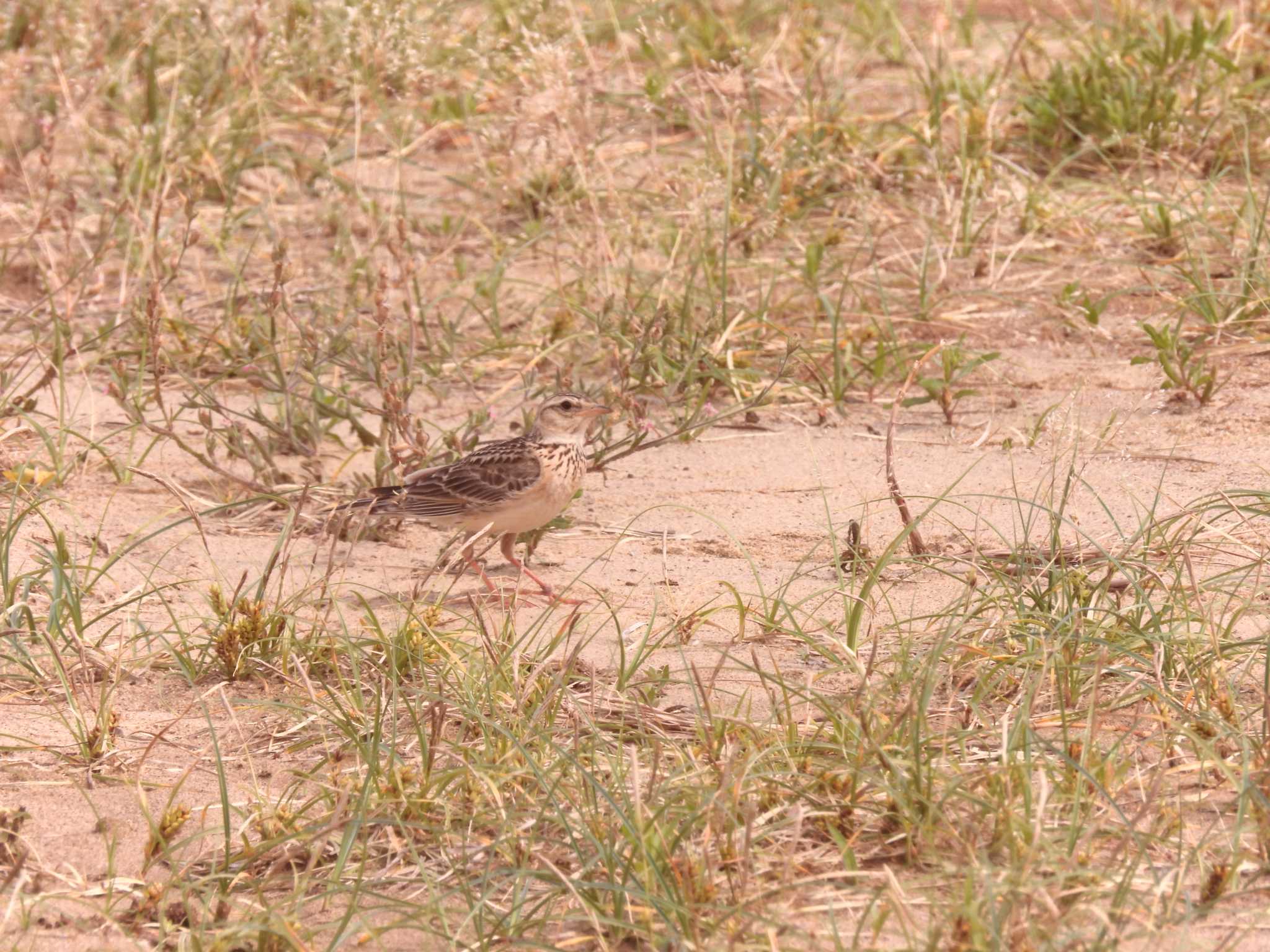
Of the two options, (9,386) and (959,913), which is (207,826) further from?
(9,386)

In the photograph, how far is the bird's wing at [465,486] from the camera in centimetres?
546

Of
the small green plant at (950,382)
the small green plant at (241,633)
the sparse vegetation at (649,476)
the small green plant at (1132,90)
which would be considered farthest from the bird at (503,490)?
the small green plant at (1132,90)

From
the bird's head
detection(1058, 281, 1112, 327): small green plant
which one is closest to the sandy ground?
detection(1058, 281, 1112, 327): small green plant

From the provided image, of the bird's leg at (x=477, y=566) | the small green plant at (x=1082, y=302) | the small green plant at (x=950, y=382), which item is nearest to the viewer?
the bird's leg at (x=477, y=566)

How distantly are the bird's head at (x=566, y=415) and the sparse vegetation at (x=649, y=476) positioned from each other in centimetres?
19

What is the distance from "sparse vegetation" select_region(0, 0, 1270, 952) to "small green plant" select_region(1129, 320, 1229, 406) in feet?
0.12

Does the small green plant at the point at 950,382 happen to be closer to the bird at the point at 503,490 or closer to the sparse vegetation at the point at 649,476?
the sparse vegetation at the point at 649,476

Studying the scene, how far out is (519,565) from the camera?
18.5ft

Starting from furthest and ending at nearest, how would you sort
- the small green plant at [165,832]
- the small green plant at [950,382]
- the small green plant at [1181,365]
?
the small green plant at [950,382]
the small green plant at [1181,365]
the small green plant at [165,832]

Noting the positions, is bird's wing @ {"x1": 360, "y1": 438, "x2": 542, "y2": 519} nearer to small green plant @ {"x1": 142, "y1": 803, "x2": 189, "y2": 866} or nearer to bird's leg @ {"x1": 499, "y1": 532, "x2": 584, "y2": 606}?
bird's leg @ {"x1": 499, "y1": 532, "x2": 584, "y2": 606}

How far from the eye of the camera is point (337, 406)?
6.53 meters

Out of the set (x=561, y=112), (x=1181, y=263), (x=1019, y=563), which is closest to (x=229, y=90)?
(x=561, y=112)

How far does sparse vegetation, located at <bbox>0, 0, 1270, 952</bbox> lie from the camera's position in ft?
11.4

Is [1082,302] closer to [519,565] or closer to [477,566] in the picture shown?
[519,565]
